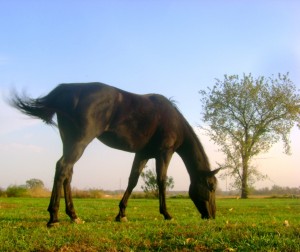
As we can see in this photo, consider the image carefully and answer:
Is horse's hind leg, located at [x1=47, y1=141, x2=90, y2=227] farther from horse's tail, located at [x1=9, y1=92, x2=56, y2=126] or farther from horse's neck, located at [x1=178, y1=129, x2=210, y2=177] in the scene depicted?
horse's neck, located at [x1=178, y1=129, x2=210, y2=177]

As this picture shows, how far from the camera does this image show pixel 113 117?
8305 mm

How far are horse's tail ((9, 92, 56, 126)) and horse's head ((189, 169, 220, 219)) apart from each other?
400 centimetres

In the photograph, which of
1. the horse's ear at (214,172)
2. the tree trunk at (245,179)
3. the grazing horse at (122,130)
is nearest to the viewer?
the grazing horse at (122,130)

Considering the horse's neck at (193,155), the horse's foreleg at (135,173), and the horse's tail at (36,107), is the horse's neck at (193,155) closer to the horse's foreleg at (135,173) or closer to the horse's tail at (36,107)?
the horse's foreleg at (135,173)

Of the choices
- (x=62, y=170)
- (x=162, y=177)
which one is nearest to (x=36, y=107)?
(x=62, y=170)

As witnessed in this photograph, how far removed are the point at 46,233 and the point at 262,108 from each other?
44768 mm

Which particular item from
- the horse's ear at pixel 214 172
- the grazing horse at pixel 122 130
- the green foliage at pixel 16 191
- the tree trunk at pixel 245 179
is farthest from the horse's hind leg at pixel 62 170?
the tree trunk at pixel 245 179

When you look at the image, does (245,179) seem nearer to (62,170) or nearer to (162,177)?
(162,177)

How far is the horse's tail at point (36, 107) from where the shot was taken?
7.83m

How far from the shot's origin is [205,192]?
974 centimetres

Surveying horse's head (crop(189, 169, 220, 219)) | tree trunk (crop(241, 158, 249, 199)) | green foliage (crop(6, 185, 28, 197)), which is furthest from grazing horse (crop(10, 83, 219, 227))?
A: tree trunk (crop(241, 158, 249, 199))

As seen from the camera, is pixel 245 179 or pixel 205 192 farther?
pixel 245 179

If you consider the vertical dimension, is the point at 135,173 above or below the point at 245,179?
below

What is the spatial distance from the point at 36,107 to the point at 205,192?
4.53 metres
